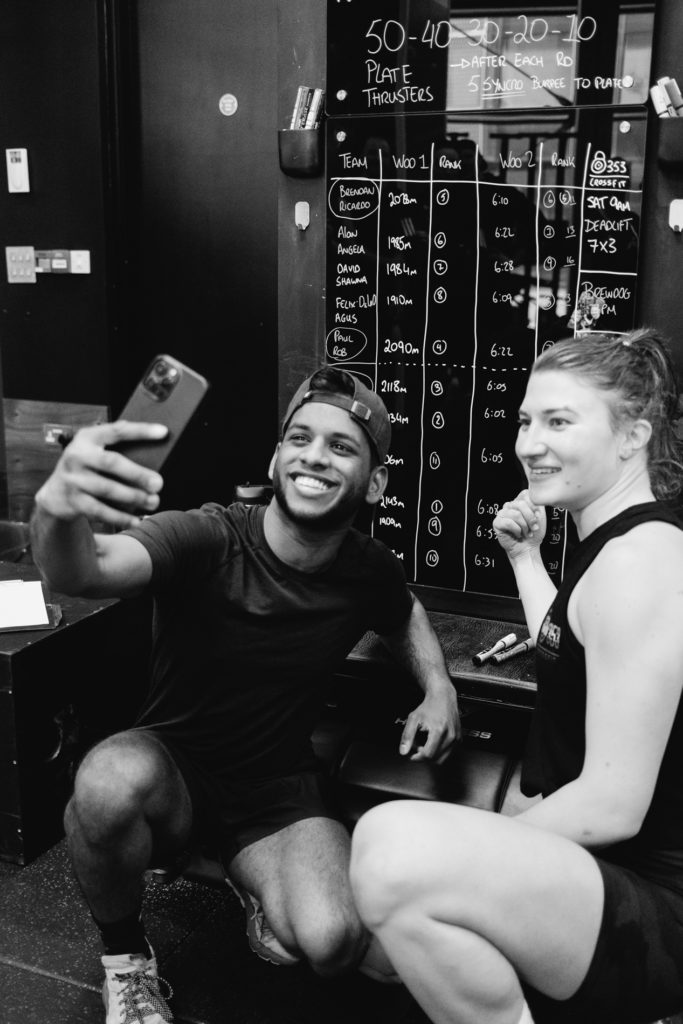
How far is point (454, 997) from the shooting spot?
1402mm

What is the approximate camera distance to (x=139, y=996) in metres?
1.91

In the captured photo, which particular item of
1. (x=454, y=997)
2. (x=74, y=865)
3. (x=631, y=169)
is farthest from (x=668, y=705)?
(x=631, y=169)

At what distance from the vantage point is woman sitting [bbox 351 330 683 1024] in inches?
53.4

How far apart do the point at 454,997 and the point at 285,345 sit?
7.40 ft

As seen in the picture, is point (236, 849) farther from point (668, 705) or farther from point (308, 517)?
point (668, 705)

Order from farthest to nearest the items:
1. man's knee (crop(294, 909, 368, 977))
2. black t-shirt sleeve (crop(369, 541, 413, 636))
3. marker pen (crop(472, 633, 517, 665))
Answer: marker pen (crop(472, 633, 517, 665)), black t-shirt sleeve (crop(369, 541, 413, 636)), man's knee (crop(294, 909, 368, 977))

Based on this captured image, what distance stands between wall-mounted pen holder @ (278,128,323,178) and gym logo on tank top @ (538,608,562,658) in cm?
193

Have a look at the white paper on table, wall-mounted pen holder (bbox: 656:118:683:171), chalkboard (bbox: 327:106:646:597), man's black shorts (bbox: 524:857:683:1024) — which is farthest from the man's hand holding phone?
wall-mounted pen holder (bbox: 656:118:683:171)

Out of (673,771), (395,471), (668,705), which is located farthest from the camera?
(395,471)

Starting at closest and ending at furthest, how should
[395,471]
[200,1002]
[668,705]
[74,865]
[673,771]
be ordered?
[668,705] < [673,771] < [74,865] < [200,1002] < [395,471]

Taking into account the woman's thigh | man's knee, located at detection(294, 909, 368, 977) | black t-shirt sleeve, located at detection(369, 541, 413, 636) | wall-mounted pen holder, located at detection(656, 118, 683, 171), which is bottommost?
man's knee, located at detection(294, 909, 368, 977)

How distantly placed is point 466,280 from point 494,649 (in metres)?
1.17

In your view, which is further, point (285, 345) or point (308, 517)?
point (285, 345)

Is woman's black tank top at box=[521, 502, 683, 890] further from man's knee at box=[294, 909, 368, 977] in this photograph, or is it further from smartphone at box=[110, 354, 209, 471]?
smartphone at box=[110, 354, 209, 471]
